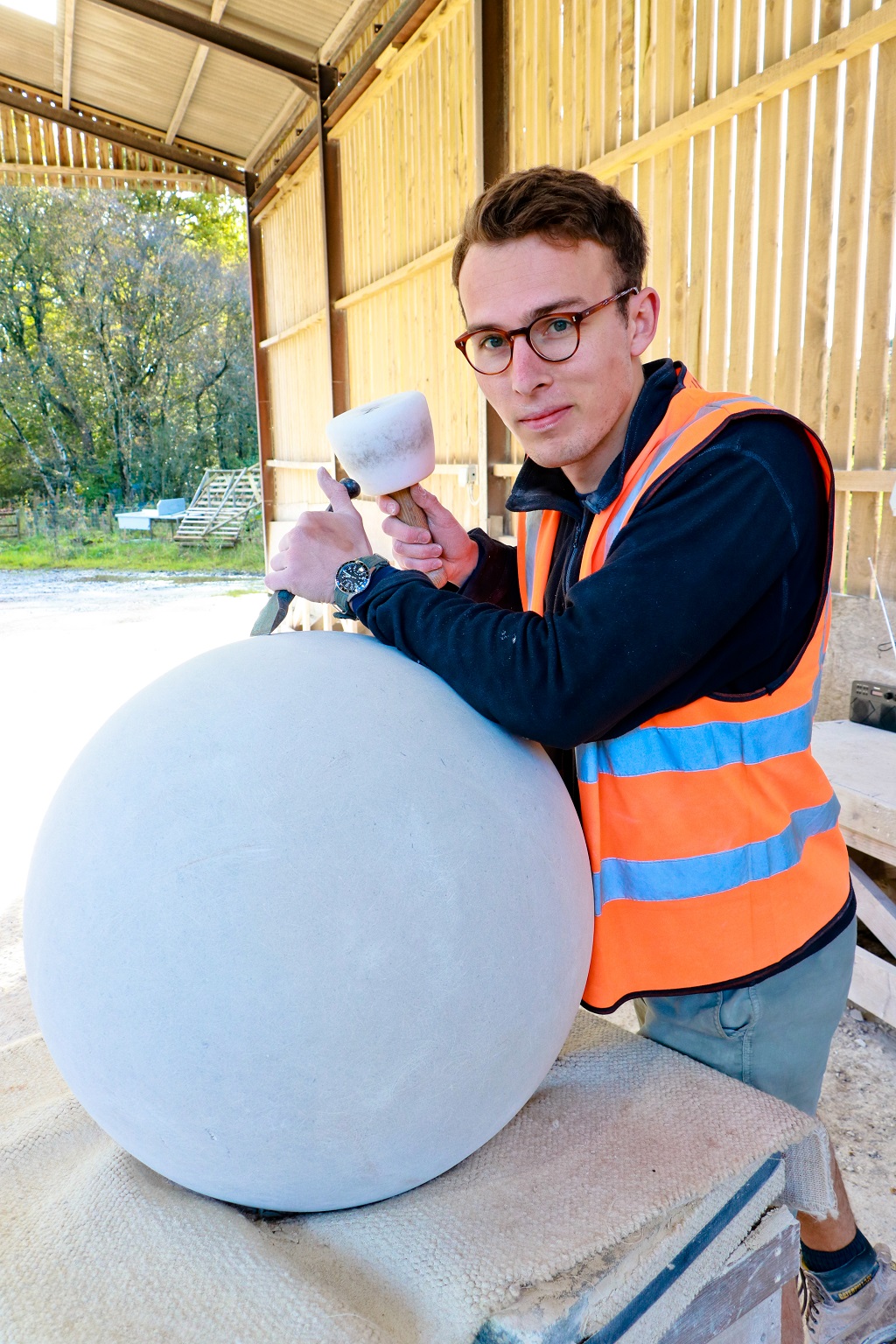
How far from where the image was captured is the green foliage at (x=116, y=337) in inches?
894

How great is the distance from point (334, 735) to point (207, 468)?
80.4 feet

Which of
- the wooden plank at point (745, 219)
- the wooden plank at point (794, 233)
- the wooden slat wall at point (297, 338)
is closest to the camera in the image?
the wooden plank at point (794, 233)

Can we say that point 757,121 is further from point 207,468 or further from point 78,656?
point 207,468

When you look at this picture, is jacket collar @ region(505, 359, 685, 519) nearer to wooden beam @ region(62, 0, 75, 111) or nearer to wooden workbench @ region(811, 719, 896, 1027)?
wooden workbench @ region(811, 719, 896, 1027)

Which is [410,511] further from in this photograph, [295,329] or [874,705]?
[295,329]

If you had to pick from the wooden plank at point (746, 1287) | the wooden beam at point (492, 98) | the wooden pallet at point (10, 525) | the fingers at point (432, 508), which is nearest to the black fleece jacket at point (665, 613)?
the fingers at point (432, 508)

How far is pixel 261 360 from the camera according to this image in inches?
439

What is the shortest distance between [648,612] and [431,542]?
0.70 m

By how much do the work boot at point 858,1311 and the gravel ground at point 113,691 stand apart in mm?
671

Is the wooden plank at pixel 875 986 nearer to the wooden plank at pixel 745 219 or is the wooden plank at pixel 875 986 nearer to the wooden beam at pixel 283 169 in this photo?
the wooden plank at pixel 745 219

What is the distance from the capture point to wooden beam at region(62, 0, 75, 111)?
7910 millimetres

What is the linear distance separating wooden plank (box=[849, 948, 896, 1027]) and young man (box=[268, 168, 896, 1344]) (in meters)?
A: 1.59

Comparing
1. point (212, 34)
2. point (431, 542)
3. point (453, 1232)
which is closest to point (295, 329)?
point (212, 34)

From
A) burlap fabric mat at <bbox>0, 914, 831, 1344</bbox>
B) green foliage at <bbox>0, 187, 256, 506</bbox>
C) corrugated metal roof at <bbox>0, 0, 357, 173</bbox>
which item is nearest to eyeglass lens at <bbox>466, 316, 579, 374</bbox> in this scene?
burlap fabric mat at <bbox>0, 914, 831, 1344</bbox>
